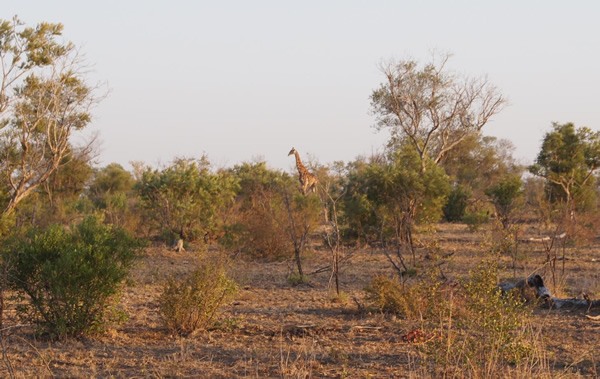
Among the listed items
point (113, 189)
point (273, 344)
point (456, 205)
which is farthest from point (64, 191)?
point (273, 344)

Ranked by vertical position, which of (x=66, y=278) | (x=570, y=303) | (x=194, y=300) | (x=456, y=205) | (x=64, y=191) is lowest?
(x=570, y=303)

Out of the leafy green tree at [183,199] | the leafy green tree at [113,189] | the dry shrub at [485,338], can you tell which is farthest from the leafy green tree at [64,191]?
the dry shrub at [485,338]

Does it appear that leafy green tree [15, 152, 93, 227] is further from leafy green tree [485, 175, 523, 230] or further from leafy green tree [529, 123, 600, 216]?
leafy green tree [529, 123, 600, 216]

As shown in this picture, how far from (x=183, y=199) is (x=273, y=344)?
13.2 metres

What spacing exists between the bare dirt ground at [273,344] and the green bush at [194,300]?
0.16 meters

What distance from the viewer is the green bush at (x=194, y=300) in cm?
889

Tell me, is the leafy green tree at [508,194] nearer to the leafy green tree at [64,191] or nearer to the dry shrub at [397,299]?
the leafy green tree at [64,191]

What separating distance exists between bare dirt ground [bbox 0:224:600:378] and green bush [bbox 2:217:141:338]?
0.75ft

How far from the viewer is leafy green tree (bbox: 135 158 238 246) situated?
68.2ft

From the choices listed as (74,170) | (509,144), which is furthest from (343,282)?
Answer: (509,144)

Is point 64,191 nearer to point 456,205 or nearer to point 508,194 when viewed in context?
point 456,205

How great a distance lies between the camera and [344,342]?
27.8ft

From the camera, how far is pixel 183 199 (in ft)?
69.6

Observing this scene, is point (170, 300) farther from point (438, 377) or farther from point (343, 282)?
point (343, 282)
